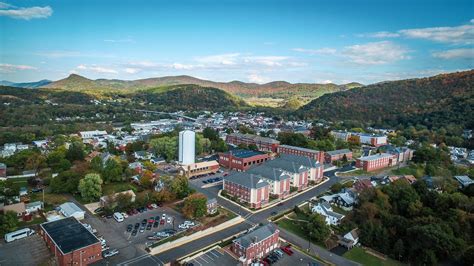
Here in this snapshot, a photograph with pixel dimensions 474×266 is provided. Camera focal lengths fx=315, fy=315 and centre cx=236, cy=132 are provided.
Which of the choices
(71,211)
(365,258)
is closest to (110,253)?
(71,211)

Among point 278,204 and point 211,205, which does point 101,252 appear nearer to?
point 211,205

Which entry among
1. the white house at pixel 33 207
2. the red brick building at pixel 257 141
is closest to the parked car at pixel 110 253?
the white house at pixel 33 207

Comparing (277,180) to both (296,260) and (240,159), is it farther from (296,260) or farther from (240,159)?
(296,260)

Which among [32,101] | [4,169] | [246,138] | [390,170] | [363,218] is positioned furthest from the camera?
[32,101]

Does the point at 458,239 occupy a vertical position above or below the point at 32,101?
below

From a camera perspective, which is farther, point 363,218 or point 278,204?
point 278,204

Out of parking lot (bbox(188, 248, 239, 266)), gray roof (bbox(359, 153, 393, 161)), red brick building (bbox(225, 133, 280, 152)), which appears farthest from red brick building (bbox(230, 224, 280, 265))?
red brick building (bbox(225, 133, 280, 152))

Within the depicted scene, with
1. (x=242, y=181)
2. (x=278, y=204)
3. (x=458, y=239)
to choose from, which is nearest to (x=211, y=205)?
(x=242, y=181)
